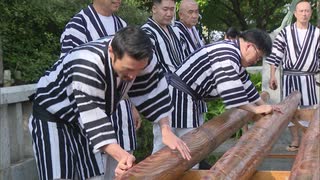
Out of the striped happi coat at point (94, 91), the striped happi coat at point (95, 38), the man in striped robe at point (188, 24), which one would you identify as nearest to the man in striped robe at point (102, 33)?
the striped happi coat at point (95, 38)

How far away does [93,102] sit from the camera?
9.20ft

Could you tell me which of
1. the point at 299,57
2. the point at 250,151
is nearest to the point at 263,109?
the point at 250,151

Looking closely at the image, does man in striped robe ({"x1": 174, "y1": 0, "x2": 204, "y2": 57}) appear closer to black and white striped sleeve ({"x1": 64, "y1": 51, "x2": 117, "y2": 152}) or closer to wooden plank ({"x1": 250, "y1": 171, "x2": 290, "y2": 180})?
wooden plank ({"x1": 250, "y1": 171, "x2": 290, "y2": 180})

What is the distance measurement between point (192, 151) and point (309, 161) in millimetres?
665

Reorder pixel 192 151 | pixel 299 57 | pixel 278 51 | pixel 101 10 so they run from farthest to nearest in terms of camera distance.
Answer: pixel 278 51, pixel 299 57, pixel 101 10, pixel 192 151

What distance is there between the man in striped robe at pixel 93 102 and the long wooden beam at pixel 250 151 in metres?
0.23

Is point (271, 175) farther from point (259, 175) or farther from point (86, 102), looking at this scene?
point (86, 102)

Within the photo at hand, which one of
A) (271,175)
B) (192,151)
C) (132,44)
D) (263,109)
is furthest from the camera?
(263,109)

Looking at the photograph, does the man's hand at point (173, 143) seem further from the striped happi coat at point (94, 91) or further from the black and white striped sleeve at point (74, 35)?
the black and white striped sleeve at point (74, 35)

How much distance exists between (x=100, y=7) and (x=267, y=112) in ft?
4.45

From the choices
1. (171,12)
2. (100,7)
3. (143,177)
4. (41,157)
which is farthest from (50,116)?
(171,12)

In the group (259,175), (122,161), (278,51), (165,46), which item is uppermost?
(165,46)

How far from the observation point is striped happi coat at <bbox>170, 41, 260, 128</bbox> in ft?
12.9

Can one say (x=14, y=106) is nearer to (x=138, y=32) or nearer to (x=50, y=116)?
(x=50, y=116)
